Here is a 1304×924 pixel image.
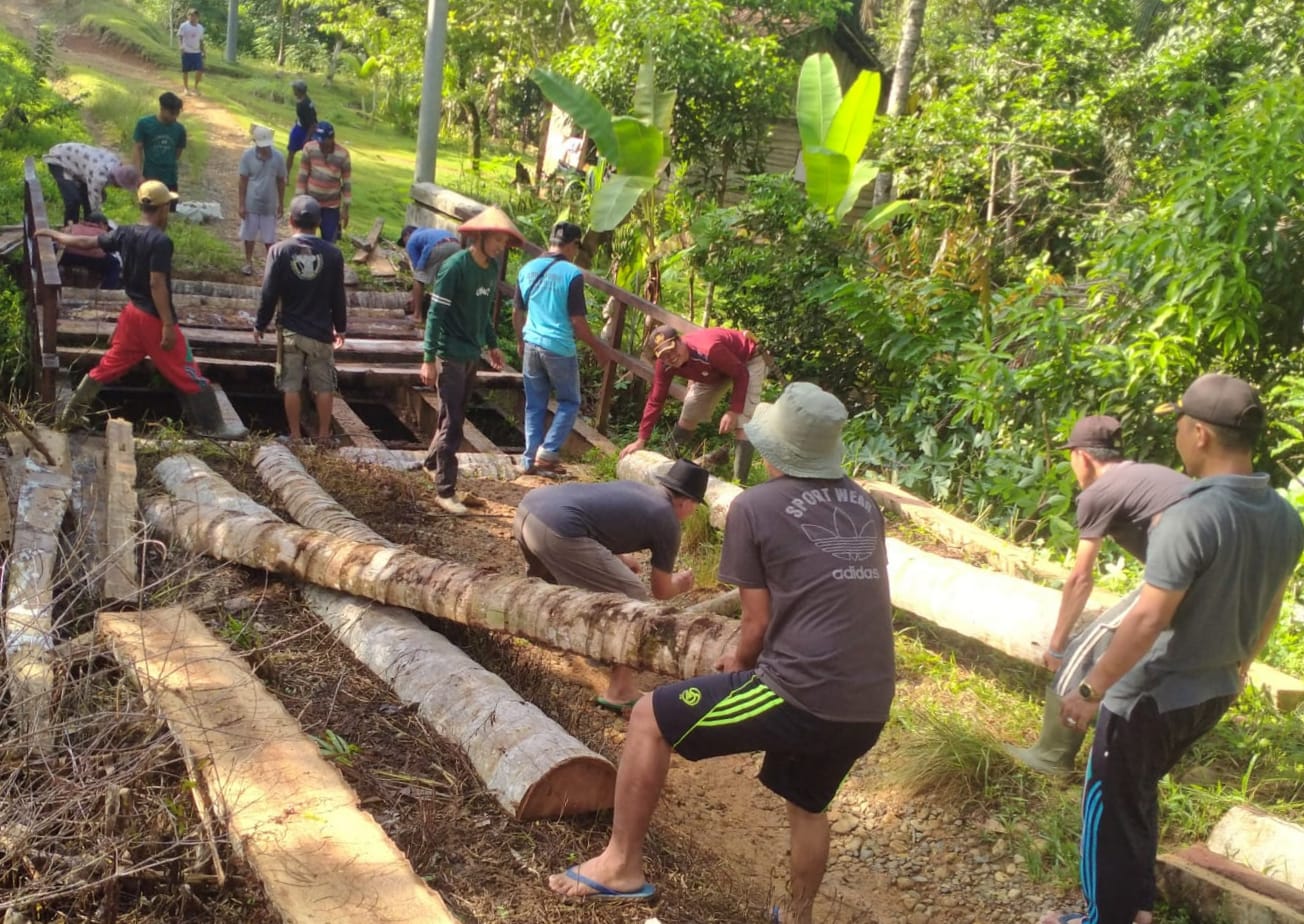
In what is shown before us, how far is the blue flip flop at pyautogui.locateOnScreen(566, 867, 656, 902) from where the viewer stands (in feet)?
10.6

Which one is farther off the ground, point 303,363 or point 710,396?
point 710,396

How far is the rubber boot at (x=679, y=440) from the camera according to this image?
7896mm

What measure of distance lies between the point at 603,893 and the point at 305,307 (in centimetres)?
505

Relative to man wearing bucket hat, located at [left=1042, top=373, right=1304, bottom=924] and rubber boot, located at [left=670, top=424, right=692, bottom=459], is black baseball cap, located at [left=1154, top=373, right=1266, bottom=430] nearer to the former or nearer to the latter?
man wearing bucket hat, located at [left=1042, top=373, right=1304, bottom=924]

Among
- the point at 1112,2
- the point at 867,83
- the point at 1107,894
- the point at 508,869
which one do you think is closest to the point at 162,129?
the point at 867,83

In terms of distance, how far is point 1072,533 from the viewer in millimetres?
6406

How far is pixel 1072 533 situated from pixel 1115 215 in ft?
16.7

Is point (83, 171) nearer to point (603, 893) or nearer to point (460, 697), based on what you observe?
point (460, 697)

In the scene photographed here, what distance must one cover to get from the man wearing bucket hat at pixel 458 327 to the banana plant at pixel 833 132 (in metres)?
2.97

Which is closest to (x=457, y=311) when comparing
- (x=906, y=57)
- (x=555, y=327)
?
(x=555, y=327)

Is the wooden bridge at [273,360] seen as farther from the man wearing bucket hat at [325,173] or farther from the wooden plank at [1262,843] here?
the wooden plank at [1262,843]

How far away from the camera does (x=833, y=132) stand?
892 centimetres

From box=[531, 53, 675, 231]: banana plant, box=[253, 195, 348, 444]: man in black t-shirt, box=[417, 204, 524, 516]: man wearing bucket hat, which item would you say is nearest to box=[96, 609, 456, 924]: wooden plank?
box=[417, 204, 524, 516]: man wearing bucket hat

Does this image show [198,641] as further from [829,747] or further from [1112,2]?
[1112,2]
